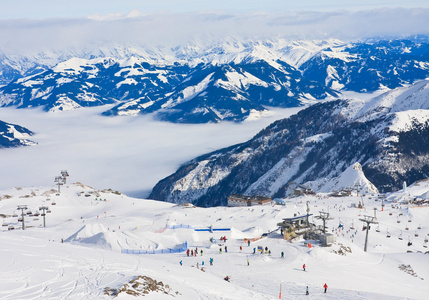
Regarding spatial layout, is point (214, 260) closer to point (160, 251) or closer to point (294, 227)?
point (160, 251)

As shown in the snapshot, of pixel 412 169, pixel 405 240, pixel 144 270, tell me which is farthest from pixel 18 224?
pixel 412 169

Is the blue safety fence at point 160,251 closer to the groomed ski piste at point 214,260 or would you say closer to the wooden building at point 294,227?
the groomed ski piste at point 214,260

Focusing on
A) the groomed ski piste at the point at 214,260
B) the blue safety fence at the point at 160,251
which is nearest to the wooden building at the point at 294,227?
the groomed ski piste at the point at 214,260

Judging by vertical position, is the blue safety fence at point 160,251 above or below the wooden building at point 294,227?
below

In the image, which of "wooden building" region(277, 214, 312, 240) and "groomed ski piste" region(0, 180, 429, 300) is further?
"wooden building" region(277, 214, 312, 240)

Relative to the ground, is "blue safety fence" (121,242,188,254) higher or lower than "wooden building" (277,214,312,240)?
lower

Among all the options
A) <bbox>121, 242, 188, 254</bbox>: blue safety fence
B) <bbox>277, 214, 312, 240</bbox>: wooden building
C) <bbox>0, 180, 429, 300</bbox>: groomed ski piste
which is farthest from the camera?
<bbox>277, 214, 312, 240</bbox>: wooden building

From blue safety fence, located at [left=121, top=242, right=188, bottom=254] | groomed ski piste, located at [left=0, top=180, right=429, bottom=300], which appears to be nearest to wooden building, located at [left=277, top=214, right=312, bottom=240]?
groomed ski piste, located at [left=0, top=180, right=429, bottom=300]

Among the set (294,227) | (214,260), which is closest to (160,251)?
(214,260)

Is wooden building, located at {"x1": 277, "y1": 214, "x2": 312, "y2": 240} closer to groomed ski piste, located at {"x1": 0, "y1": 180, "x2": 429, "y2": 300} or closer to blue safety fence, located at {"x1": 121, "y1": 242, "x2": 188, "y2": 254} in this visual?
groomed ski piste, located at {"x1": 0, "y1": 180, "x2": 429, "y2": 300}
